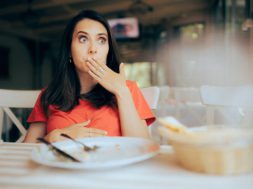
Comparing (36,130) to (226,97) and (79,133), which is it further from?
(226,97)

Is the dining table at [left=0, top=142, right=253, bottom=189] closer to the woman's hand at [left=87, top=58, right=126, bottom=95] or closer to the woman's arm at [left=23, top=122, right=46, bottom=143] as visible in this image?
the woman's hand at [left=87, top=58, right=126, bottom=95]

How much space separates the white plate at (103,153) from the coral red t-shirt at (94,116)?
39cm

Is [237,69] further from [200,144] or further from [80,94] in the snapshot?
[200,144]

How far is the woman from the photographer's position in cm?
117

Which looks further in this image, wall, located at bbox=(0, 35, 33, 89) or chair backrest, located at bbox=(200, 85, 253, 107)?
wall, located at bbox=(0, 35, 33, 89)

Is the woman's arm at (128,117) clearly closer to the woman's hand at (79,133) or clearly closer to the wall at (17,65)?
the woman's hand at (79,133)

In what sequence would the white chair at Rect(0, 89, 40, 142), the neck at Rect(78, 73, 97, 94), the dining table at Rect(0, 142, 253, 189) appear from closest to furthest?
the dining table at Rect(0, 142, 253, 189)
the neck at Rect(78, 73, 97, 94)
the white chair at Rect(0, 89, 40, 142)

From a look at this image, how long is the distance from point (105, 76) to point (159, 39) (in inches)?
277

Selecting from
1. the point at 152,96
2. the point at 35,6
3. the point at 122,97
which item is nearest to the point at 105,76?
the point at 122,97

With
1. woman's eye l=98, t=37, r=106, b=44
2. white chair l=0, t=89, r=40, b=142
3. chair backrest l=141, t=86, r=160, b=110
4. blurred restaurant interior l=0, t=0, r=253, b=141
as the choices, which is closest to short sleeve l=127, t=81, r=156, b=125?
chair backrest l=141, t=86, r=160, b=110

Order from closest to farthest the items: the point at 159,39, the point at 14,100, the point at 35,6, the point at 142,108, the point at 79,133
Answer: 1. the point at 79,133
2. the point at 142,108
3. the point at 14,100
4. the point at 35,6
5. the point at 159,39

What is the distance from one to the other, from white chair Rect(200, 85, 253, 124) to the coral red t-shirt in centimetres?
37

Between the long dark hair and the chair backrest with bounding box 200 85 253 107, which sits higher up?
the long dark hair

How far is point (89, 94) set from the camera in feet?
4.37
